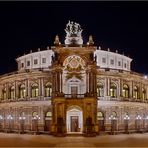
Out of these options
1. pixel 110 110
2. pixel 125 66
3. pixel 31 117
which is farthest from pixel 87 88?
pixel 125 66

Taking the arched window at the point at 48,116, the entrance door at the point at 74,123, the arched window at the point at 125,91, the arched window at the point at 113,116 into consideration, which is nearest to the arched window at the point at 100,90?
the arched window at the point at 113,116

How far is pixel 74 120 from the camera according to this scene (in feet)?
200

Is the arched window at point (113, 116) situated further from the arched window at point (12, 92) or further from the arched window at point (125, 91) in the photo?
the arched window at point (12, 92)

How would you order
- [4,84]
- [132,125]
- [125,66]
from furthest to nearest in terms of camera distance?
[125,66] < [4,84] < [132,125]

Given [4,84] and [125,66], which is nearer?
[4,84]

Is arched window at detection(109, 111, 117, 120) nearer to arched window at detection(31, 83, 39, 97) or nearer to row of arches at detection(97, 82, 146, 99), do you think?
row of arches at detection(97, 82, 146, 99)

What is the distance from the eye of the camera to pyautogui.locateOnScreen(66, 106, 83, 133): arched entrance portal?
60.4m

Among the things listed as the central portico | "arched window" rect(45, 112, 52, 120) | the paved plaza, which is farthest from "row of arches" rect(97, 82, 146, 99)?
the paved plaza

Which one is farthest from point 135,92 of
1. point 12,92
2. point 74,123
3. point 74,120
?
point 12,92

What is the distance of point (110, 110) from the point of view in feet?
205

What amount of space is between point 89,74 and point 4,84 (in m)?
20.0

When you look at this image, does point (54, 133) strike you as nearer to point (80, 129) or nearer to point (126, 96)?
point (80, 129)

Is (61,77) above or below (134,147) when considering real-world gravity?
above

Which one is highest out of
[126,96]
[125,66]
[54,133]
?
[125,66]
